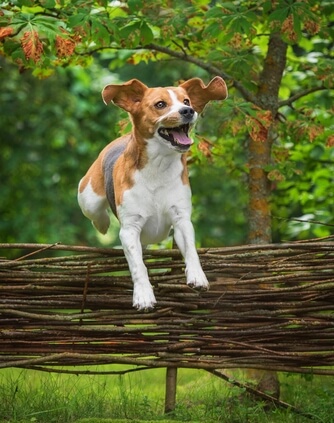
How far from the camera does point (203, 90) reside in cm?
399

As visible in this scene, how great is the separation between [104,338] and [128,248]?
421 millimetres

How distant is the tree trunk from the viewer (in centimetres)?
501

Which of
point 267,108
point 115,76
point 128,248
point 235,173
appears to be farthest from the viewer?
point 115,76

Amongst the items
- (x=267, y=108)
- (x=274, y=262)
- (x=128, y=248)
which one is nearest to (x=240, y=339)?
(x=274, y=262)

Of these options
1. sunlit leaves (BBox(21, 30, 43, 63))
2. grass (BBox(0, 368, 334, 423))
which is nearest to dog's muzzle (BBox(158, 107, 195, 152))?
sunlit leaves (BBox(21, 30, 43, 63))

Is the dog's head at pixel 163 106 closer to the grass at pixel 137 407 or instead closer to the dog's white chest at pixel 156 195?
the dog's white chest at pixel 156 195

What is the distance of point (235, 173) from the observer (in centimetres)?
573

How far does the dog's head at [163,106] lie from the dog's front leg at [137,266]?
0.41 meters

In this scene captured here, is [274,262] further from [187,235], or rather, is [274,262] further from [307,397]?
[307,397]

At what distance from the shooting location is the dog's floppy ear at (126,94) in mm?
3840

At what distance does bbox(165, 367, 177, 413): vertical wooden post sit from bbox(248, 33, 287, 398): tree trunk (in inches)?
37.8

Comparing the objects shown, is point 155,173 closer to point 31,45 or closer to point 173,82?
point 31,45

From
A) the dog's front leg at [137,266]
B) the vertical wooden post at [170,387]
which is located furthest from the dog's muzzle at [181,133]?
the vertical wooden post at [170,387]

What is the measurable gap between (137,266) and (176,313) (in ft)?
1.00
